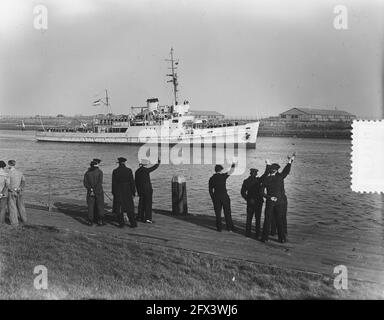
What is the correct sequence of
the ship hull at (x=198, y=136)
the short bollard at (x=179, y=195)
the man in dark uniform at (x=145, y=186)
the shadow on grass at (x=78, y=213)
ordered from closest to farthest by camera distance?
1. the man in dark uniform at (x=145, y=186)
2. the shadow on grass at (x=78, y=213)
3. the short bollard at (x=179, y=195)
4. the ship hull at (x=198, y=136)

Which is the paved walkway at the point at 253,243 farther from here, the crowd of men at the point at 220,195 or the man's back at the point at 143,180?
the man's back at the point at 143,180

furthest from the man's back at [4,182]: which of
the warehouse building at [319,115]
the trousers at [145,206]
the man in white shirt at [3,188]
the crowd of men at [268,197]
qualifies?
the warehouse building at [319,115]

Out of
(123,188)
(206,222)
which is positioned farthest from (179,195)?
(123,188)

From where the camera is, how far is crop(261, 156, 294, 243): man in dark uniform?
27.2 feet

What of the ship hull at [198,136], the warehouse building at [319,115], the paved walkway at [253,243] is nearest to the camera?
the paved walkway at [253,243]

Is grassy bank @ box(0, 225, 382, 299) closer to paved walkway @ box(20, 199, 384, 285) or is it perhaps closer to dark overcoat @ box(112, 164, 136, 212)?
paved walkway @ box(20, 199, 384, 285)

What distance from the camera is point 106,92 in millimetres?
78438

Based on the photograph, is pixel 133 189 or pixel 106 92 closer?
pixel 133 189

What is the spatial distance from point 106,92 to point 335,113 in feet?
205

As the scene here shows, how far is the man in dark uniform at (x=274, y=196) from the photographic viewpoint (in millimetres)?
8305

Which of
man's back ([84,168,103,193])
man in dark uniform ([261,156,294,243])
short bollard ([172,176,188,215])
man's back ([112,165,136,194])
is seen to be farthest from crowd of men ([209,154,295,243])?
man's back ([84,168,103,193])
